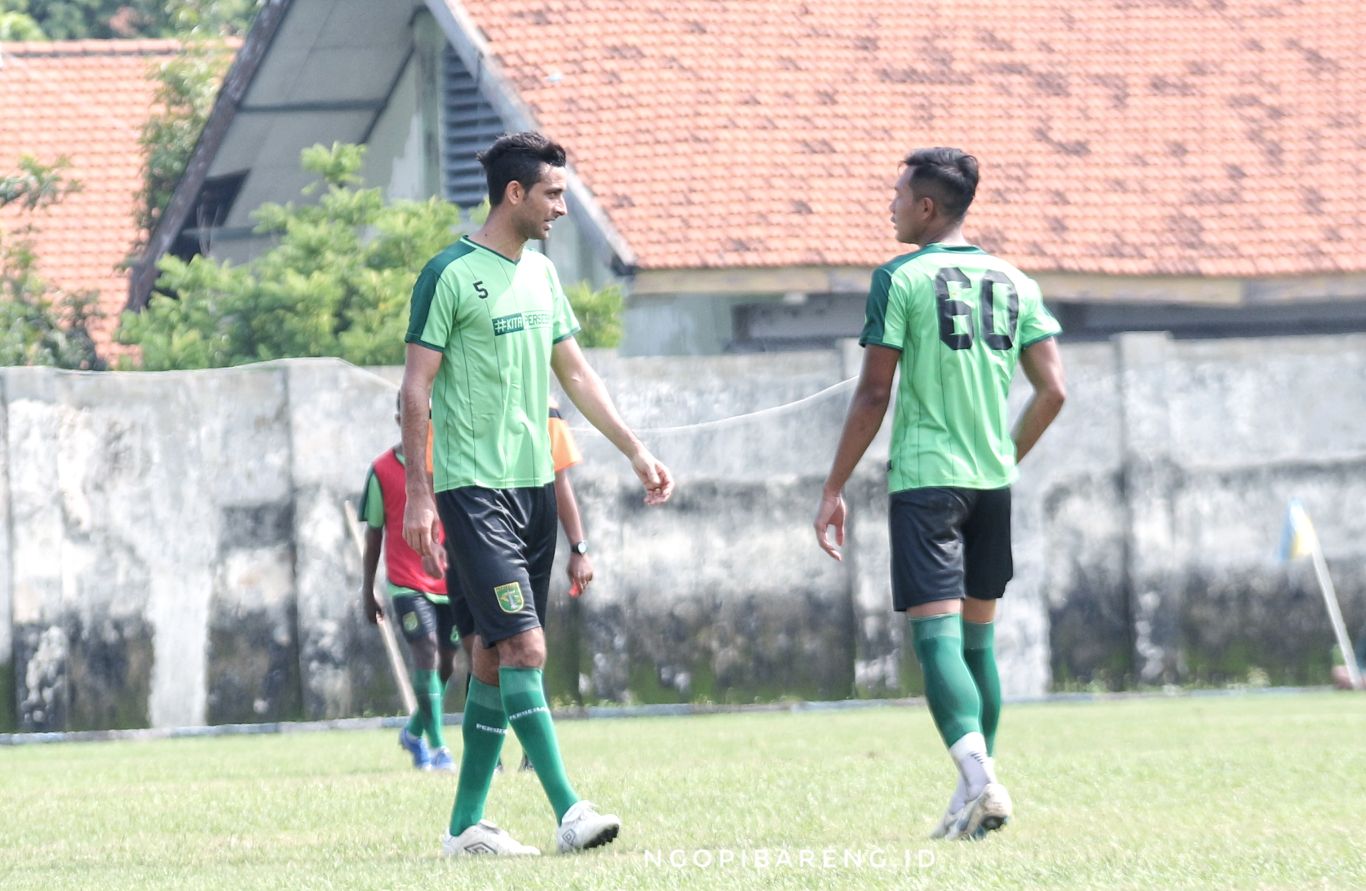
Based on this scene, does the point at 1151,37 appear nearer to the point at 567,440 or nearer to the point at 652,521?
the point at 652,521

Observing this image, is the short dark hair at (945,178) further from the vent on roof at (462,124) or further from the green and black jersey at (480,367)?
the vent on roof at (462,124)

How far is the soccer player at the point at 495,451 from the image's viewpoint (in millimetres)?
6738

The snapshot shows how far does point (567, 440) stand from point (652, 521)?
489 cm

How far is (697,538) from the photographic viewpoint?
14688 millimetres

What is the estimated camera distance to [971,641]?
7.30 meters

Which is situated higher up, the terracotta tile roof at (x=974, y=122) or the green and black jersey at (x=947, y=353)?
the terracotta tile roof at (x=974, y=122)

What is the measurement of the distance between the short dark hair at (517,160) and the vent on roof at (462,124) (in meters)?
12.9

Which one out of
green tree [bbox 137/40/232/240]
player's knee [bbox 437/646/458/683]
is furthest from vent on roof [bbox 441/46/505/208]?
player's knee [bbox 437/646/458/683]

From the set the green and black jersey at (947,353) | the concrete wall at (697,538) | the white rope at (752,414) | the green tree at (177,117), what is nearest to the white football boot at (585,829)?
the green and black jersey at (947,353)

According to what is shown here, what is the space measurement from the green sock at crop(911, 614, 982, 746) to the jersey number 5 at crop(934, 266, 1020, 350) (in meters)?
0.79

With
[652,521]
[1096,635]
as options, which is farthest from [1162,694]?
[652,521]

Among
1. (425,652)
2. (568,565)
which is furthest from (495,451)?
(425,652)

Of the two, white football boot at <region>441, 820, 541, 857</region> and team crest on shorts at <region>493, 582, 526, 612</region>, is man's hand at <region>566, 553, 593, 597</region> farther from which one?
white football boot at <region>441, 820, 541, 857</region>

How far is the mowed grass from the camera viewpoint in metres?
5.92
